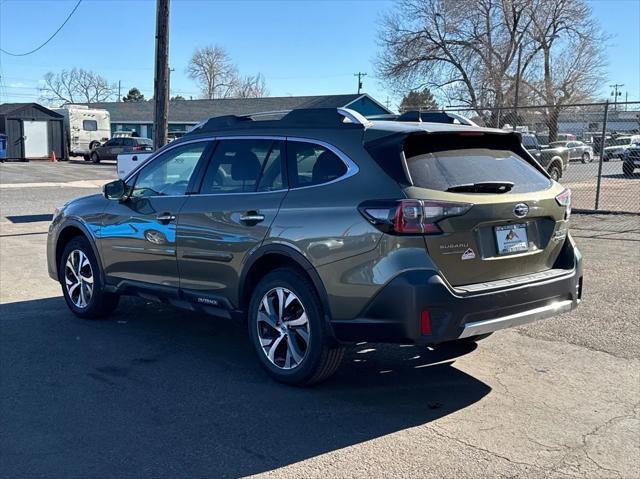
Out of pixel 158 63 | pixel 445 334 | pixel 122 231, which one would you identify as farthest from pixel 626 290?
pixel 158 63

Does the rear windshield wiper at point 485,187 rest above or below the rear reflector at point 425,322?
above

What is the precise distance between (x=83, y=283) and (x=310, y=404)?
3.20 meters

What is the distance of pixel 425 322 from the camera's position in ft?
13.1

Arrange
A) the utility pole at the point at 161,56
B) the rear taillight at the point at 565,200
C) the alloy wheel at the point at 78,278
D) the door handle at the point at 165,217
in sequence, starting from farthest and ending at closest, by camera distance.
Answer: the utility pole at the point at 161,56, the alloy wheel at the point at 78,278, the door handle at the point at 165,217, the rear taillight at the point at 565,200

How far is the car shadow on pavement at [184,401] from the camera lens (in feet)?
12.1

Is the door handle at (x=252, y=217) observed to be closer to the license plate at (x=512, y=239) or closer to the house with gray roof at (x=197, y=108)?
the license plate at (x=512, y=239)

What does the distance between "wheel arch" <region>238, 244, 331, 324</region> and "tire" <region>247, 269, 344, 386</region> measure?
0.07 m

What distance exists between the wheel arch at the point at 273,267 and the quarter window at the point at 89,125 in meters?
40.4

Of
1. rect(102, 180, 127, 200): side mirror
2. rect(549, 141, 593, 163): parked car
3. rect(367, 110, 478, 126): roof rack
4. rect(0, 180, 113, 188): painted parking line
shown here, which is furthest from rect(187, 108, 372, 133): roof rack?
rect(0, 180, 113, 188): painted parking line

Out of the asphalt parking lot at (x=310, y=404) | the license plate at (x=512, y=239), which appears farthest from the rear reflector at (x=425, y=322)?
the license plate at (x=512, y=239)

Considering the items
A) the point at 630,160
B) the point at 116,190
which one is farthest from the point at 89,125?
the point at 116,190

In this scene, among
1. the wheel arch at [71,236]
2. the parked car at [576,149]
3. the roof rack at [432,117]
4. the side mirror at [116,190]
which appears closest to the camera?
the roof rack at [432,117]

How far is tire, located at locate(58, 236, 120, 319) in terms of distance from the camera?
642 cm

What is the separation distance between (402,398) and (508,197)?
5.09ft
